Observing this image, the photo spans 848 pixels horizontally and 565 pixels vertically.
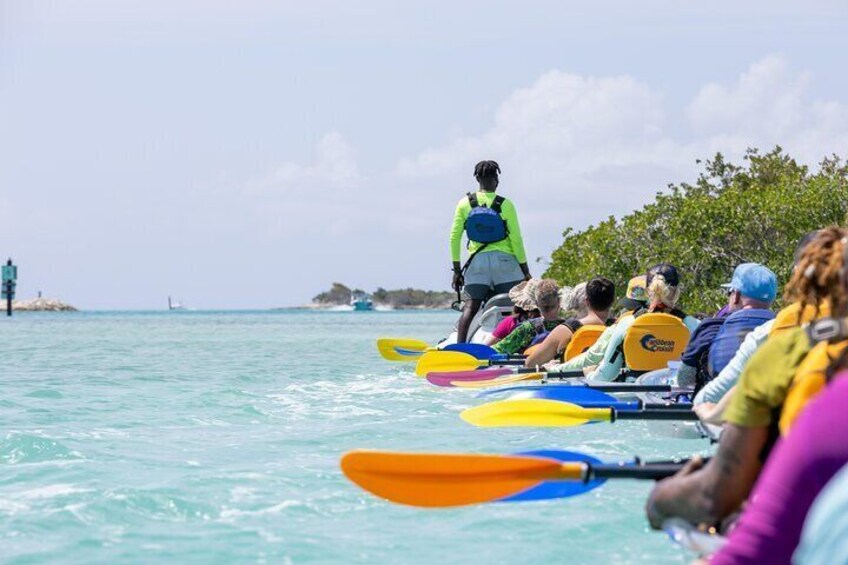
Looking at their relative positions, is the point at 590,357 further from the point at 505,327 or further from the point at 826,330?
the point at 826,330

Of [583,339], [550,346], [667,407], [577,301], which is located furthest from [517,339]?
[667,407]

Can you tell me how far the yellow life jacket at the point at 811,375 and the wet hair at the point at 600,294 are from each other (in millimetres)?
7998

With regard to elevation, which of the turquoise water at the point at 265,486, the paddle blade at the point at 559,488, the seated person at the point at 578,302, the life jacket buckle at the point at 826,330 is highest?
the seated person at the point at 578,302

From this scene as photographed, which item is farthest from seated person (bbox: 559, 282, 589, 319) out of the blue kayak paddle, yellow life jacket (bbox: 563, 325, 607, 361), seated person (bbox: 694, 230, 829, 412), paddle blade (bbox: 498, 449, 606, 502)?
paddle blade (bbox: 498, 449, 606, 502)

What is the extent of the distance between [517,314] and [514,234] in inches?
53.8

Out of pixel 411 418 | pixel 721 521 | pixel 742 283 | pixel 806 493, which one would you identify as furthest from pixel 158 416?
pixel 806 493

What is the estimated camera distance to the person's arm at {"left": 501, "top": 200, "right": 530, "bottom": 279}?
14766 mm

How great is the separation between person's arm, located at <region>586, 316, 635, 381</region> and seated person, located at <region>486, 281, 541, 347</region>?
10.8 feet

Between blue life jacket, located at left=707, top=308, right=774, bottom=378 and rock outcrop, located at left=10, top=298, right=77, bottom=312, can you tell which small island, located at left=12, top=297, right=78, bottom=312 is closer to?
rock outcrop, located at left=10, top=298, right=77, bottom=312

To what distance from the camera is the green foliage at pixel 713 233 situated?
24219 millimetres

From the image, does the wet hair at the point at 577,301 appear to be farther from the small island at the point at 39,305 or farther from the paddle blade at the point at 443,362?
the small island at the point at 39,305

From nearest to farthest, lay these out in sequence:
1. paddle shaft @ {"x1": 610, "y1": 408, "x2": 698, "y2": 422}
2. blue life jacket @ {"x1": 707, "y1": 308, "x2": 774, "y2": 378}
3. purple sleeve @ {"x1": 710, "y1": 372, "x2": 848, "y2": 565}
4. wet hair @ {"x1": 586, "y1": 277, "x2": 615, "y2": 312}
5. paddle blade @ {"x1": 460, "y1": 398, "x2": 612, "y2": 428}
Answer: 1. purple sleeve @ {"x1": 710, "y1": 372, "x2": 848, "y2": 565}
2. paddle blade @ {"x1": 460, "y1": 398, "x2": 612, "y2": 428}
3. paddle shaft @ {"x1": 610, "y1": 408, "x2": 698, "y2": 422}
4. blue life jacket @ {"x1": 707, "y1": 308, "x2": 774, "y2": 378}
5. wet hair @ {"x1": 586, "y1": 277, "x2": 615, "y2": 312}

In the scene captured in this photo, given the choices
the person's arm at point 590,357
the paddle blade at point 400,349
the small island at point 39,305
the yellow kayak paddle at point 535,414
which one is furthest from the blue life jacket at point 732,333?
the small island at point 39,305

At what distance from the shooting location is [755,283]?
7078 millimetres
